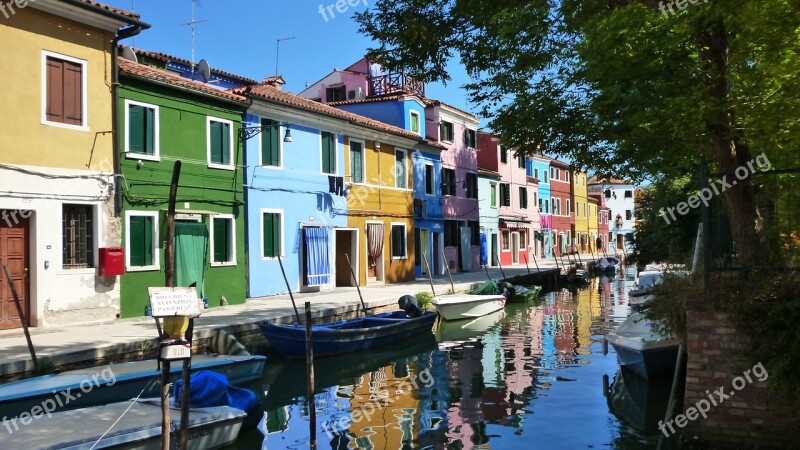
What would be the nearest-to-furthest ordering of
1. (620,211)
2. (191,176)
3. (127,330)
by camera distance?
(127,330), (191,176), (620,211)

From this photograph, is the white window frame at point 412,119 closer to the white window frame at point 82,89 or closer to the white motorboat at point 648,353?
the white window frame at point 82,89

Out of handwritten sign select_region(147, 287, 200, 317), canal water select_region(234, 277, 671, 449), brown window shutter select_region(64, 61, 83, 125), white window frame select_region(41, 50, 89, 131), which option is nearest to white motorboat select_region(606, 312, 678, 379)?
canal water select_region(234, 277, 671, 449)

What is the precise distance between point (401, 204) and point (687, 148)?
19.7 meters

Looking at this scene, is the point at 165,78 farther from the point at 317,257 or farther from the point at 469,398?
the point at 469,398

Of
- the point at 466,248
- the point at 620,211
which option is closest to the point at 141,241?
the point at 466,248

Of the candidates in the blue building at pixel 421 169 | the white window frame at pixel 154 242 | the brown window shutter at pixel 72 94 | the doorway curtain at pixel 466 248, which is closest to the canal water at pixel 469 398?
the white window frame at pixel 154 242

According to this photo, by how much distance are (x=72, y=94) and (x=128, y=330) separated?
5.12 metres

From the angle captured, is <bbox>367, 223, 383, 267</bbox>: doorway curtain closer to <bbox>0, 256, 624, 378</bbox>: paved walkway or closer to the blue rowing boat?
<bbox>0, 256, 624, 378</bbox>: paved walkway

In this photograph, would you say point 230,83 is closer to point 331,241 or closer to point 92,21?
point 331,241

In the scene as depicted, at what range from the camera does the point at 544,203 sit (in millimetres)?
48438

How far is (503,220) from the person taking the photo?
39.6 m

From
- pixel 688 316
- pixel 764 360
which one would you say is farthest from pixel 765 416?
pixel 688 316

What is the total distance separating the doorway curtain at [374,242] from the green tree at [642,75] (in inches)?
605

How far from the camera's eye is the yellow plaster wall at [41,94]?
12.7 metres
